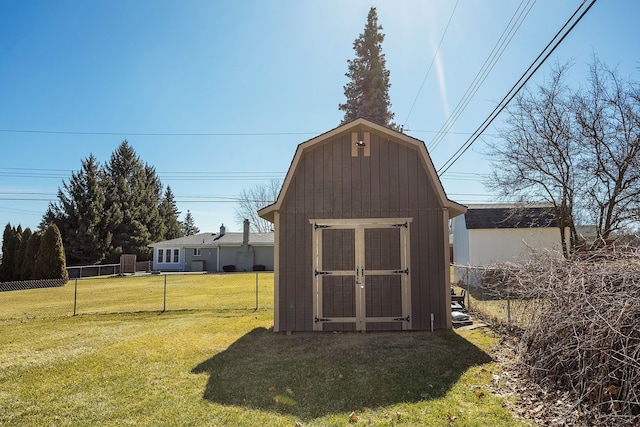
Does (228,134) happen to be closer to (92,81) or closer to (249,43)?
(92,81)

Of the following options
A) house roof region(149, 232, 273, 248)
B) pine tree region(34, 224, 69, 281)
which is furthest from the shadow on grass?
house roof region(149, 232, 273, 248)

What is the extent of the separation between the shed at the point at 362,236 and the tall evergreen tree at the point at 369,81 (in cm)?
1424

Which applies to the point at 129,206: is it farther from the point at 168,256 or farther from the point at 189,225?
the point at 189,225

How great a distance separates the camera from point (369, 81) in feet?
71.4

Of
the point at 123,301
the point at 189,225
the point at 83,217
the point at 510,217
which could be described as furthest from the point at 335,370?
the point at 189,225

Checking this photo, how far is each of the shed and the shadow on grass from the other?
51 centimetres

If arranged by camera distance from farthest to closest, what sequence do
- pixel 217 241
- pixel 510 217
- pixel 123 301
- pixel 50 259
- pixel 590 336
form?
pixel 217 241
pixel 50 259
pixel 510 217
pixel 123 301
pixel 590 336

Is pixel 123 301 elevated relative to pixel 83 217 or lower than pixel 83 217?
lower

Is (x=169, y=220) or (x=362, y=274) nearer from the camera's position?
(x=362, y=274)

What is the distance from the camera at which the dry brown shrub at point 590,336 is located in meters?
3.30

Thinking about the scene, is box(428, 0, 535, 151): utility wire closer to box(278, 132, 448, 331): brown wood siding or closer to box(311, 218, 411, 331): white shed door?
box(278, 132, 448, 331): brown wood siding

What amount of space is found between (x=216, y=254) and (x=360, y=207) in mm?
25527

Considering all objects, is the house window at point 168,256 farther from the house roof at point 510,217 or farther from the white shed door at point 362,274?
the white shed door at point 362,274

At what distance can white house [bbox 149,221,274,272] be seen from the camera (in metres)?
30.6
